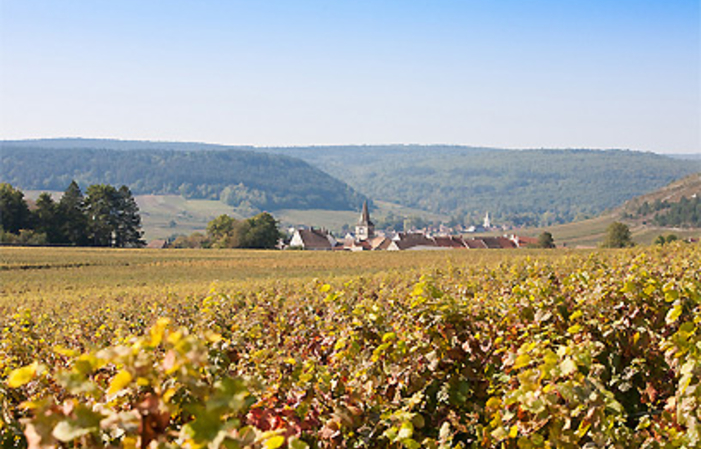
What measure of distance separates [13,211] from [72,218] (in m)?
7.05

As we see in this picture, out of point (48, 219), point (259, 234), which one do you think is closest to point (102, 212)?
point (48, 219)

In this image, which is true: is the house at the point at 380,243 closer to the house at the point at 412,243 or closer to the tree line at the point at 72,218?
the house at the point at 412,243

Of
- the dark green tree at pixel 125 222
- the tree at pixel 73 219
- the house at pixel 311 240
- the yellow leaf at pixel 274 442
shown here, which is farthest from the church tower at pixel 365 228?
the yellow leaf at pixel 274 442

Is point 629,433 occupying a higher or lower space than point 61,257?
higher

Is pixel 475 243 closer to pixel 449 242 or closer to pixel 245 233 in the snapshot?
pixel 449 242

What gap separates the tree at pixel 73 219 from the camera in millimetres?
74625

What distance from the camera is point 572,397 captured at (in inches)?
111

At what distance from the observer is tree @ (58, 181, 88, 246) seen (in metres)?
74.6

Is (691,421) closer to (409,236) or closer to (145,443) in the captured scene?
(145,443)

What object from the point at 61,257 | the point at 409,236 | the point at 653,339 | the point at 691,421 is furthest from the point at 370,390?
the point at 409,236

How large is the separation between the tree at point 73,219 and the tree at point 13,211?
3935 millimetres

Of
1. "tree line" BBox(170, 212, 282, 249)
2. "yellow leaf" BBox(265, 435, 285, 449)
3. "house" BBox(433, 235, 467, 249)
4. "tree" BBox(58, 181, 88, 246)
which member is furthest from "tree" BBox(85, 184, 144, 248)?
"yellow leaf" BBox(265, 435, 285, 449)

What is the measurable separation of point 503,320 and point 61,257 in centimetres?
5486

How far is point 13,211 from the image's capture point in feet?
229
